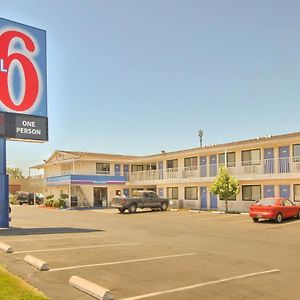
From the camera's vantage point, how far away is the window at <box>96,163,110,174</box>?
165ft

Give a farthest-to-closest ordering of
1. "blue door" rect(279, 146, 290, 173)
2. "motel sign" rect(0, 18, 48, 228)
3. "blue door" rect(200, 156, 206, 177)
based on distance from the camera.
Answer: "blue door" rect(200, 156, 206, 177) < "blue door" rect(279, 146, 290, 173) < "motel sign" rect(0, 18, 48, 228)

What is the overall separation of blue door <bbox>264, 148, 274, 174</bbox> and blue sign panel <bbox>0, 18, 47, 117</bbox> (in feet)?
58.8

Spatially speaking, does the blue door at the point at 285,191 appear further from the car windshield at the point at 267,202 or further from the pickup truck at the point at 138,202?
the pickup truck at the point at 138,202

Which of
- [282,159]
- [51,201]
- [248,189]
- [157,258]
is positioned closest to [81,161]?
[51,201]

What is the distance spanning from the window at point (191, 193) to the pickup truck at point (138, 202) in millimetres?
2418

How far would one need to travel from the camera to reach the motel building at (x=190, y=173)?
3186 cm

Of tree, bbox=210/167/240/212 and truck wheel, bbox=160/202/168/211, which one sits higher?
tree, bbox=210/167/240/212

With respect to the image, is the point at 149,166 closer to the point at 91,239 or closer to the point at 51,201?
the point at 51,201

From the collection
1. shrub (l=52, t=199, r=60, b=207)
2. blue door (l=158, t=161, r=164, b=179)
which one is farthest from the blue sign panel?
shrub (l=52, t=199, r=60, b=207)

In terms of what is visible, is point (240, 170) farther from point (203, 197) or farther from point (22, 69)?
point (22, 69)

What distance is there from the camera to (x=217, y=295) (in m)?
7.66

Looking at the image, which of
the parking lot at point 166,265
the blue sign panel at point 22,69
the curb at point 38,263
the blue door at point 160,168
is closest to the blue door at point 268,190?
the blue door at point 160,168

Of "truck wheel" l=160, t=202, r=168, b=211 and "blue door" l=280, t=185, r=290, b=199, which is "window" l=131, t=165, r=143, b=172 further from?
"blue door" l=280, t=185, r=290, b=199

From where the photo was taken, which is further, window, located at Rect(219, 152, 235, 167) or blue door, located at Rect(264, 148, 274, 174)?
window, located at Rect(219, 152, 235, 167)
